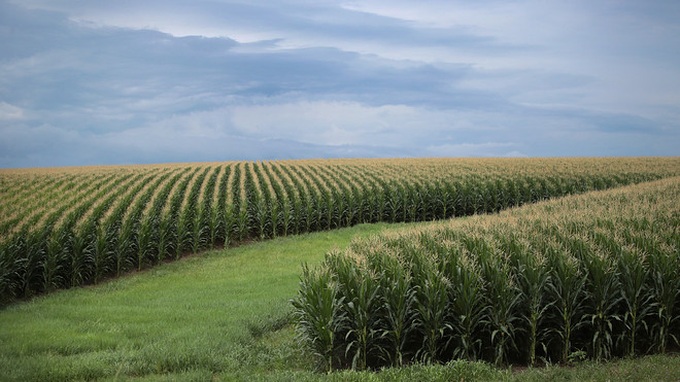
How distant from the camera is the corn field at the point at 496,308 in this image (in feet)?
35.4

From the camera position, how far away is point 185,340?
12578 millimetres

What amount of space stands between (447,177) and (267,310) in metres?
30.4

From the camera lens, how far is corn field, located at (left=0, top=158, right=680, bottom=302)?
22172mm

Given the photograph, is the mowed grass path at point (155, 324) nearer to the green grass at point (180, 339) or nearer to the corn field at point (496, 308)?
the green grass at point (180, 339)

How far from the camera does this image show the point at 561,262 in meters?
11.2

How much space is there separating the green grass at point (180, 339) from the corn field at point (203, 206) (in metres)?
1.47

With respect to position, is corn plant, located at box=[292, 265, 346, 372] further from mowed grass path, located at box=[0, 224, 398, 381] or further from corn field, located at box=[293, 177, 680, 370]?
mowed grass path, located at box=[0, 224, 398, 381]

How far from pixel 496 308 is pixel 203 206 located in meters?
23.6

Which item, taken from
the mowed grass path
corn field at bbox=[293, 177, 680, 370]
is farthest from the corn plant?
the mowed grass path

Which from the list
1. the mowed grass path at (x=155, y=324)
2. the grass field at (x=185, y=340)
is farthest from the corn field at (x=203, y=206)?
the grass field at (x=185, y=340)

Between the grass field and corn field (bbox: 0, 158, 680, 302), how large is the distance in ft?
5.22

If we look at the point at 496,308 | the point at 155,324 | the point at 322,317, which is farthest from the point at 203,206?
the point at 496,308

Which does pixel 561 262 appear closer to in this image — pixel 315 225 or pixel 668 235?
pixel 668 235

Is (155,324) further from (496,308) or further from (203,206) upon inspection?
(203,206)
